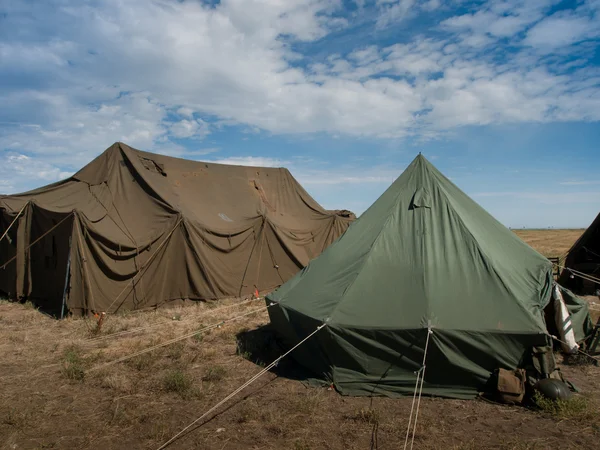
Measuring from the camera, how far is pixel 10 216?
11.4 meters

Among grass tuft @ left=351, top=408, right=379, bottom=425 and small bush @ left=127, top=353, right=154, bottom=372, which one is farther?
small bush @ left=127, top=353, right=154, bottom=372

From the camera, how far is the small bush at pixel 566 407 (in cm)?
451

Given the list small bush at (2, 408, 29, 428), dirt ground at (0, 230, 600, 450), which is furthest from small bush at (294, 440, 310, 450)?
small bush at (2, 408, 29, 428)

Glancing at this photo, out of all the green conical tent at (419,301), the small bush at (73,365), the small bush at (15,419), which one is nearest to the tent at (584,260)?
the green conical tent at (419,301)

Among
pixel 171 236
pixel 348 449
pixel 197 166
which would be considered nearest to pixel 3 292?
pixel 171 236

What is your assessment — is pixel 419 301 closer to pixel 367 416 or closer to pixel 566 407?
pixel 367 416

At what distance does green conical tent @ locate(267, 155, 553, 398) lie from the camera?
16.6 ft

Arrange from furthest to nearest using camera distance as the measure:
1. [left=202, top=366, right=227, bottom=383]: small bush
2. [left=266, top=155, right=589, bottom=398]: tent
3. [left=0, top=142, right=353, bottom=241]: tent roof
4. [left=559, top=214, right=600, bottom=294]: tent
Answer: [left=0, top=142, right=353, bottom=241]: tent roof → [left=559, top=214, right=600, bottom=294]: tent → [left=202, top=366, right=227, bottom=383]: small bush → [left=266, top=155, right=589, bottom=398]: tent

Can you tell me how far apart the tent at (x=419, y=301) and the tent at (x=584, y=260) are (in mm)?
4724

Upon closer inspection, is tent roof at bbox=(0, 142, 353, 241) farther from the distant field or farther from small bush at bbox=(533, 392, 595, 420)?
the distant field

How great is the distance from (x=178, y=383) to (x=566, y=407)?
428cm

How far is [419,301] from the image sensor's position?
5.34 meters

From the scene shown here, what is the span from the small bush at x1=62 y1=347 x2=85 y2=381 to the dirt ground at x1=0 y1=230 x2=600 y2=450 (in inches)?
0.6

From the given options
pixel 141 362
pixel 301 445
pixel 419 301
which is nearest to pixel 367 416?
pixel 301 445
